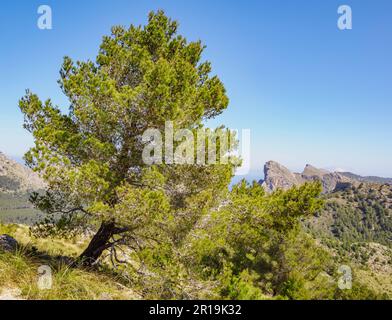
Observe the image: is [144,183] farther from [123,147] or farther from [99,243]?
[99,243]

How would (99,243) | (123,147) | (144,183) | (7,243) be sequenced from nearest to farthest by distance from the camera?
(144,183), (123,147), (7,243), (99,243)

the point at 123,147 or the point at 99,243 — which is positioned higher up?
the point at 123,147

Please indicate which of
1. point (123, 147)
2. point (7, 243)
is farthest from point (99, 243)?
point (123, 147)

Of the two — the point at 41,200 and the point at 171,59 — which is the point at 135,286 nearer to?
the point at 41,200

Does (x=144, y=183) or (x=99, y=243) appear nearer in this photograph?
(x=144, y=183)

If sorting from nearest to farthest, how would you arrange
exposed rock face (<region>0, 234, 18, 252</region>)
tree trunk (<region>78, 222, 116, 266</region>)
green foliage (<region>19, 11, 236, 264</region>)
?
green foliage (<region>19, 11, 236, 264</region>), exposed rock face (<region>0, 234, 18, 252</region>), tree trunk (<region>78, 222, 116, 266</region>)

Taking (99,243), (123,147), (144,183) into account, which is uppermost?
(123,147)

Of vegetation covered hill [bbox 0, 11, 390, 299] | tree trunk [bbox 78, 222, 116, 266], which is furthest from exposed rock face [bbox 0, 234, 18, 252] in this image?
tree trunk [bbox 78, 222, 116, 266]

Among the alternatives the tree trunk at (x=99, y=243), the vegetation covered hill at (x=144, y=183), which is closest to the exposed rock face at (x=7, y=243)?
the vegetation covered hill at (x=144, y=183)

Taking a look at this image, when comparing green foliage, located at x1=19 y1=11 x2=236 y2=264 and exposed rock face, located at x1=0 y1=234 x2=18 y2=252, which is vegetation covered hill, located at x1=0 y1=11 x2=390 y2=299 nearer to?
green foliage, located at x1=19 y1=11 x2=236 y2=264

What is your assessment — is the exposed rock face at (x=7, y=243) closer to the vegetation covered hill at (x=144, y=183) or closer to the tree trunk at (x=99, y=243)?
the vegetation covered hill at (x=144, y=183)

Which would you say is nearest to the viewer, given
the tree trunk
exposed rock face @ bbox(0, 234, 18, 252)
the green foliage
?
the green foliage
